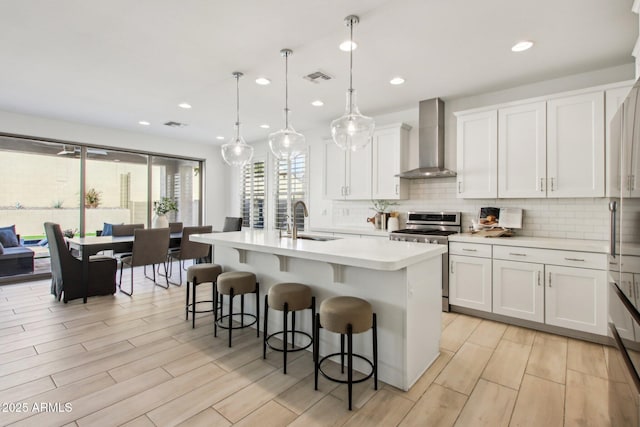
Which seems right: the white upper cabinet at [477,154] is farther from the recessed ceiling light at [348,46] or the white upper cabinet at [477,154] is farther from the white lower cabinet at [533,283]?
the recessed ceiling light at [348,46]

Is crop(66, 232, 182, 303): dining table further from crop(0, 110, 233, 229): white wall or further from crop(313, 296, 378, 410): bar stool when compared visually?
crop(313, 296, 378, 410): bar stool

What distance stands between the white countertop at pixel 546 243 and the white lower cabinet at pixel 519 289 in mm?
201

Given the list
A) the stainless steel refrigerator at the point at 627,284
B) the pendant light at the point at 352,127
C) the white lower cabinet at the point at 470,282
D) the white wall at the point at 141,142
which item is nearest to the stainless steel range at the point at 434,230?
the white lower cabinet at the point at 470,282

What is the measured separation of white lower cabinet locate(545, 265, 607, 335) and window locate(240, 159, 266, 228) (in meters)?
5.36

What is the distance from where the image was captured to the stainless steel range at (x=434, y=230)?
12.3 ft

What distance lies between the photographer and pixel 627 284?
5.14 feet

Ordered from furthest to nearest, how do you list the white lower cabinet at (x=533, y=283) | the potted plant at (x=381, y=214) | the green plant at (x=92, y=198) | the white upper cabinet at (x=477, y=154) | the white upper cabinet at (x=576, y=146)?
the green plant at (x=92, y=198) < the potted plant at (x=381, y=214) < the white upper cabinet at (x=477, y=154) < the white upper cabinet at (x=576, y=146) < the white lower cabinet at (x=533, y=283)

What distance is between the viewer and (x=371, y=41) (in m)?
2.79

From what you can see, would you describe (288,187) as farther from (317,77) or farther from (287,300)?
(287,300)

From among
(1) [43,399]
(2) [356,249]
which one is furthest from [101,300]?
(2) [356,249]

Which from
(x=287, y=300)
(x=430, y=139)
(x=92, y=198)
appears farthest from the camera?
(x=92, y=198)

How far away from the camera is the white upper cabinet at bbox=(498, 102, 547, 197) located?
133 inches

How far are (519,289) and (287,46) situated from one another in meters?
3.32

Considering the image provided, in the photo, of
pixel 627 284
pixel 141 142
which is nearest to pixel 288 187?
pixel 141 142
